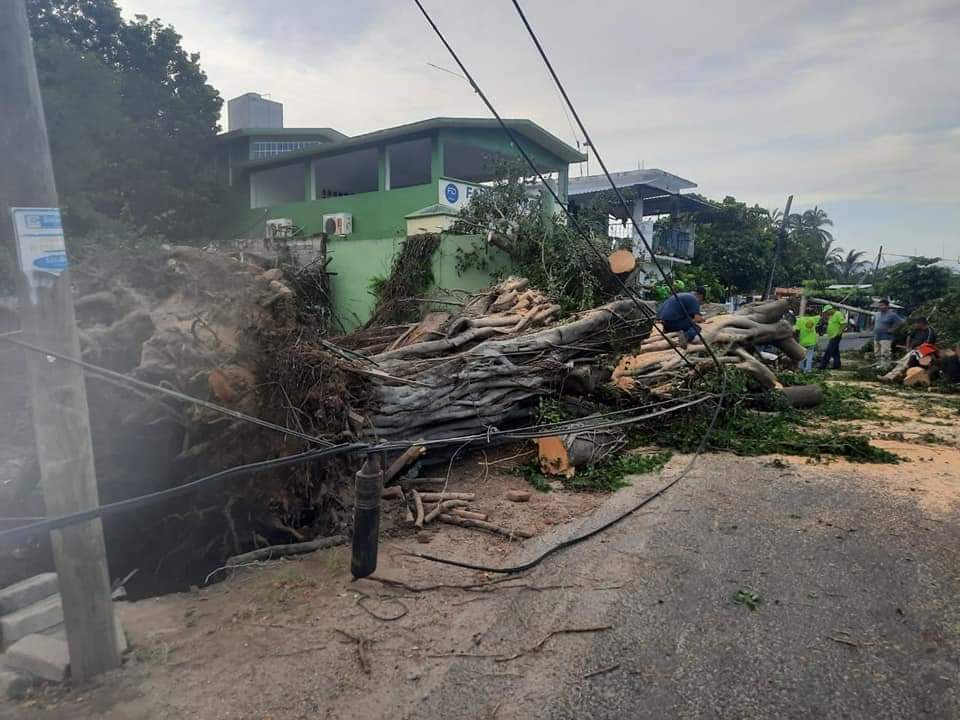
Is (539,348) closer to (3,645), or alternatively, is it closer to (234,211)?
(3,645)

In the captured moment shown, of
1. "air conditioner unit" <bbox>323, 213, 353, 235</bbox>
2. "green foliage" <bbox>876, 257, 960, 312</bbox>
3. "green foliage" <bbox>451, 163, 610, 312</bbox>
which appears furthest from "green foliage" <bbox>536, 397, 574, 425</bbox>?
"green foliage" <bbox>876, 257, 960, 312</bbox>

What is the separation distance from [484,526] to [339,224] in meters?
14.2

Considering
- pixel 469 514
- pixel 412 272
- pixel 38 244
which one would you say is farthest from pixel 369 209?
pixel 38 244

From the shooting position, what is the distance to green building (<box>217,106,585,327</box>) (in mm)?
13562

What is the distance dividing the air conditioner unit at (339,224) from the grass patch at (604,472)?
1268 cm

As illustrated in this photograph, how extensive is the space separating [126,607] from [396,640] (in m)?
1.71

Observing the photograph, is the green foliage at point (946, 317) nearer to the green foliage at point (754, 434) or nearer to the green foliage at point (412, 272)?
the green foliage at point (754, 434)

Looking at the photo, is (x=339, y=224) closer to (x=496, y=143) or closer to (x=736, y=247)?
(x=496, y=143)

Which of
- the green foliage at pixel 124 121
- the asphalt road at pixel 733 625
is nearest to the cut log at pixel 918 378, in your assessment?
the asphalt road at pixel 733 625

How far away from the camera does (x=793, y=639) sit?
127 inches

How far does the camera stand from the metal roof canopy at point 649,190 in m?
21.8

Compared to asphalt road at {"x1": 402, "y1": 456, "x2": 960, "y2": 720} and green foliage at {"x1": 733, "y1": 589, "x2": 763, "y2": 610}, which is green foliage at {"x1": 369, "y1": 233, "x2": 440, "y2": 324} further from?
green foliage at {"x1": 733, "y1": 589, "x2": 763, "y2": 610}

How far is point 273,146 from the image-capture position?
21.7 m

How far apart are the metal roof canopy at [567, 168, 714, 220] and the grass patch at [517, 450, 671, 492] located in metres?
14.2
